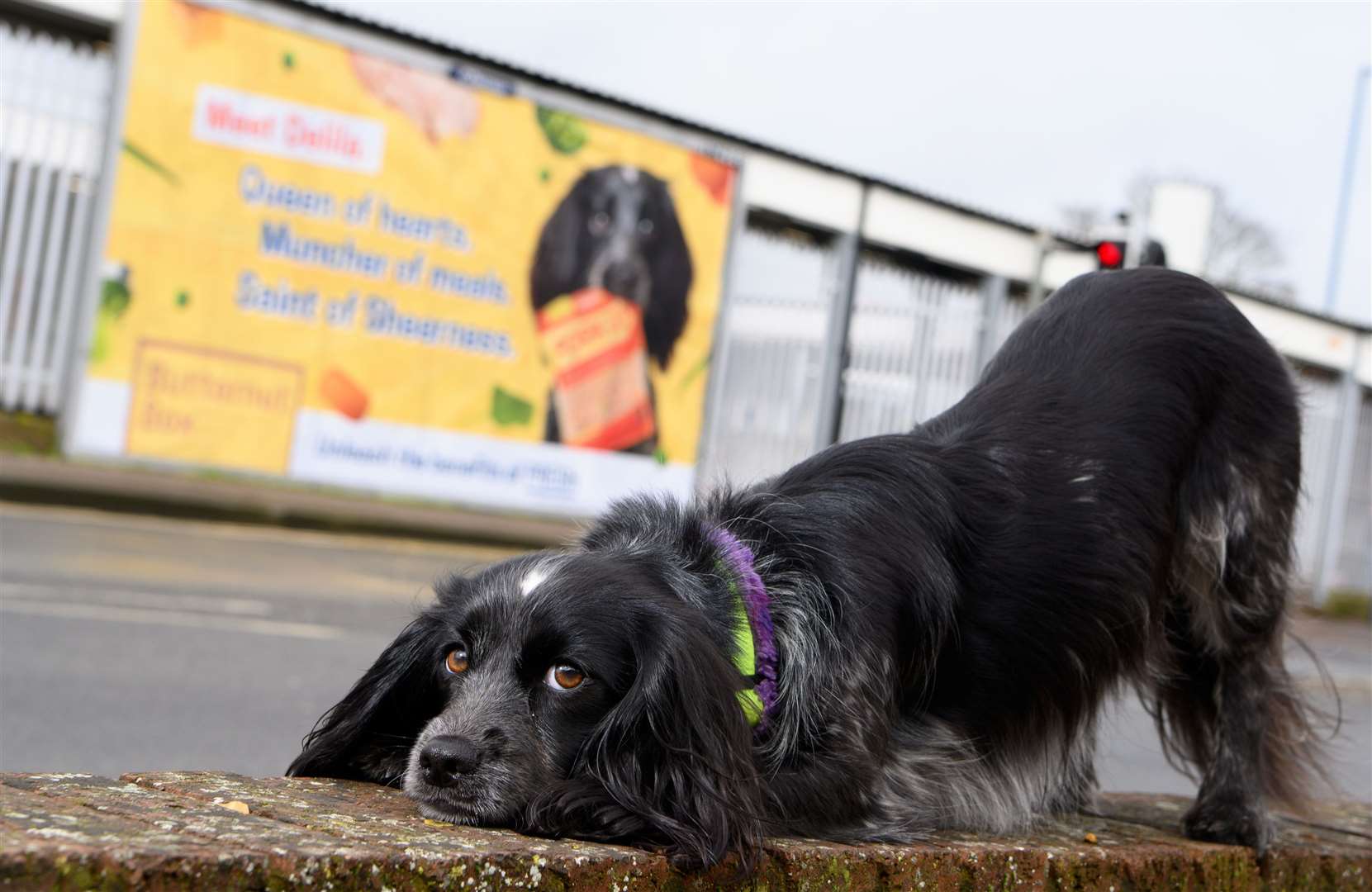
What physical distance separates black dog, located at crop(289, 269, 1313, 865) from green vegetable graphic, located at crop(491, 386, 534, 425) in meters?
12.6

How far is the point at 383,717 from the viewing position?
302 cm

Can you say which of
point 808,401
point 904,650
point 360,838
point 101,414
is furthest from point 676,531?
point 808,401

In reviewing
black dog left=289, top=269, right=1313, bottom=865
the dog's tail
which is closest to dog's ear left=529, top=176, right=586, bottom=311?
black dog left=289, top=269, right=1313, bottom=865

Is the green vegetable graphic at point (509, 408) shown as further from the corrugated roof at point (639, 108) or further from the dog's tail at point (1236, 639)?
the dog's tail at point (1236, 639)

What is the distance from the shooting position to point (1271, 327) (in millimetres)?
21406

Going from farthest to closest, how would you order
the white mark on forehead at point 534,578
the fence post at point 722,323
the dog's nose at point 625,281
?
the fence post at point 722,323 < the dog's nose at point 625,281 < the white mark on forehead at point 534,578

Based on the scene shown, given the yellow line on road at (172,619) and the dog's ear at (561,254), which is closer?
the yellow line on road at (172,619)

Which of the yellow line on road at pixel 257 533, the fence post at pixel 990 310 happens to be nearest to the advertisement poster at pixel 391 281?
the yellow line on road at pixel 257 533

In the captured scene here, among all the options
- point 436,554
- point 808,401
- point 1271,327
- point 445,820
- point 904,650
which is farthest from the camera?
point 1271,327

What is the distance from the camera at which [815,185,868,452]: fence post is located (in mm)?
18531

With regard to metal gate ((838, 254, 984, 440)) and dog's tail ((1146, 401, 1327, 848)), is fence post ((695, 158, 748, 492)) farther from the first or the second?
dog's tail ((1146, 401, 1327, 848))

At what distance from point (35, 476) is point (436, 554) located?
3445 millimetres

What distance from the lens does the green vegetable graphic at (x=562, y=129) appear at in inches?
648

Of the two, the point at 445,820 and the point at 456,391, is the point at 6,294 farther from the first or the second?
the point at 445,820
